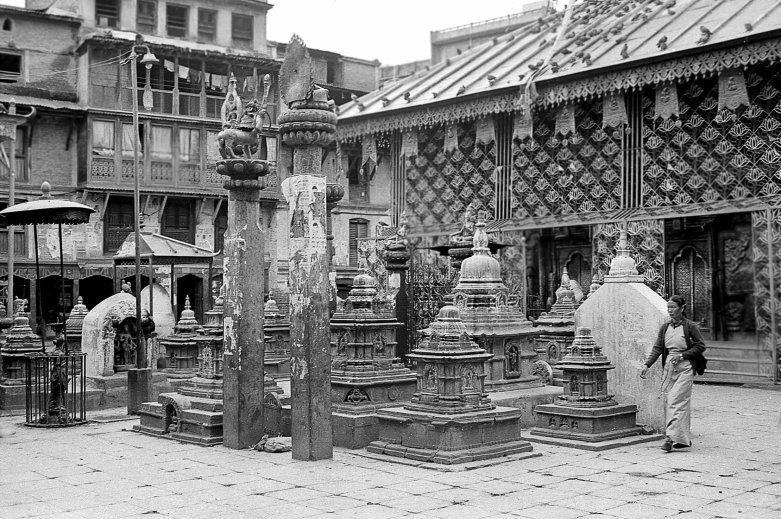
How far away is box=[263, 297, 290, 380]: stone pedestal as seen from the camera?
1681 centimetres

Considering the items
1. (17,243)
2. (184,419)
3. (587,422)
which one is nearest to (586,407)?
(587,422)

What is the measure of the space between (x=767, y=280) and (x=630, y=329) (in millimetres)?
7028

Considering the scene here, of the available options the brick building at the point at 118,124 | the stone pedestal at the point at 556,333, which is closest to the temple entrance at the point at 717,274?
the stone pedestal at the point at 556,333

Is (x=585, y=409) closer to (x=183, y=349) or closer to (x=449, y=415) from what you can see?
(x=449, y=415)

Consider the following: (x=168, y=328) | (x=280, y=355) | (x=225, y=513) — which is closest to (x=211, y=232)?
(x=168, y=328)

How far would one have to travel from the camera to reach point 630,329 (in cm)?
1290

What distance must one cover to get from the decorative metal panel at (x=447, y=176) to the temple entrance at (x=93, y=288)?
1622 centimetres

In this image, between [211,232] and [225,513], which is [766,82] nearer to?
[225,513]

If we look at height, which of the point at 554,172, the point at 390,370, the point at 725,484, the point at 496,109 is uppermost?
the point at 496,109

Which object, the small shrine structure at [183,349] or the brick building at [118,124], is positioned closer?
the small shrine structure at [183,349]

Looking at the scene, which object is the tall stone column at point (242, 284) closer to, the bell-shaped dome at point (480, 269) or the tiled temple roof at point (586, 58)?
the bell-shaped dome at point (480, 269)

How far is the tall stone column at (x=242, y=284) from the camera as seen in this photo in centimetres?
1183

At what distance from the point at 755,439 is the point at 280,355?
8549mm

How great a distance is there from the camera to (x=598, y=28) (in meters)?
22.7
